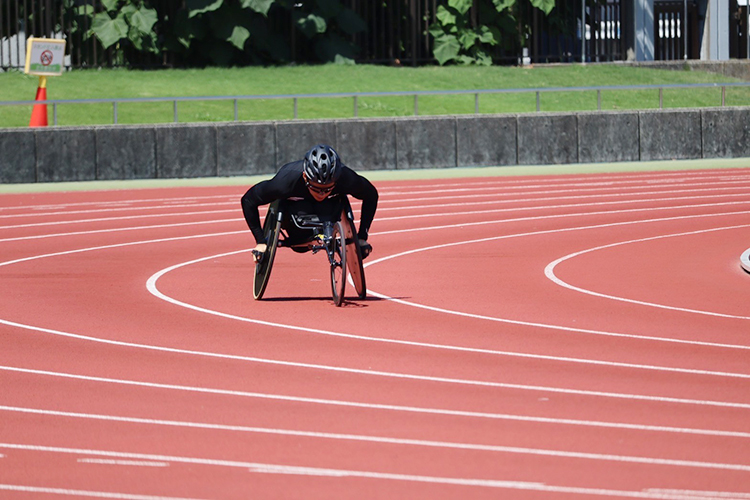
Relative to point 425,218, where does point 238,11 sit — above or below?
above

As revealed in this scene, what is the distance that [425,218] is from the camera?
1995 cm

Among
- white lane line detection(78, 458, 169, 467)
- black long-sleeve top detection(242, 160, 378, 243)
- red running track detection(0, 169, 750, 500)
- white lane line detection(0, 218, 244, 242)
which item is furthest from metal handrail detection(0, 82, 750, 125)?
white lane line detection(78, 458, 169, 467)

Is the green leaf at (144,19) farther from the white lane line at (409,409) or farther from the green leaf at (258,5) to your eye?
the white lane line at (409,409)

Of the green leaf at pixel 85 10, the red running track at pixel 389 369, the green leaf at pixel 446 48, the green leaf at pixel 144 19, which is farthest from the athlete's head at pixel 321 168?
the green leaf at pixel 446 48

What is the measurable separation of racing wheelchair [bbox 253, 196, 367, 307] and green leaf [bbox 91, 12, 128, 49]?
21962mm

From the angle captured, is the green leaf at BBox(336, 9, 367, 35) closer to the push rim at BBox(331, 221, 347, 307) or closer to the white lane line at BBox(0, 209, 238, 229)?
the white lane line at BBox(0, 209, 238, 229)

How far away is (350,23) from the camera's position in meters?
34.5

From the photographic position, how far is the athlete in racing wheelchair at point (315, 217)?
11703mm

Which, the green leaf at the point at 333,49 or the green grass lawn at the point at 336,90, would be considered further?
the green leaf at the point at 333,49

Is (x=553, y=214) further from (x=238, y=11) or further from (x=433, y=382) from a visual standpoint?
(x=238, y=11)

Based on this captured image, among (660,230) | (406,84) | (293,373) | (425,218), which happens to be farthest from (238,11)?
(293,373)

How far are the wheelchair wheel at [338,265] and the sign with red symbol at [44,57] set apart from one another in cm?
1755

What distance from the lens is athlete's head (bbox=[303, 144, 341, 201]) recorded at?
37.3 feet

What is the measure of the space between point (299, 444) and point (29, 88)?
2535 centimetres
